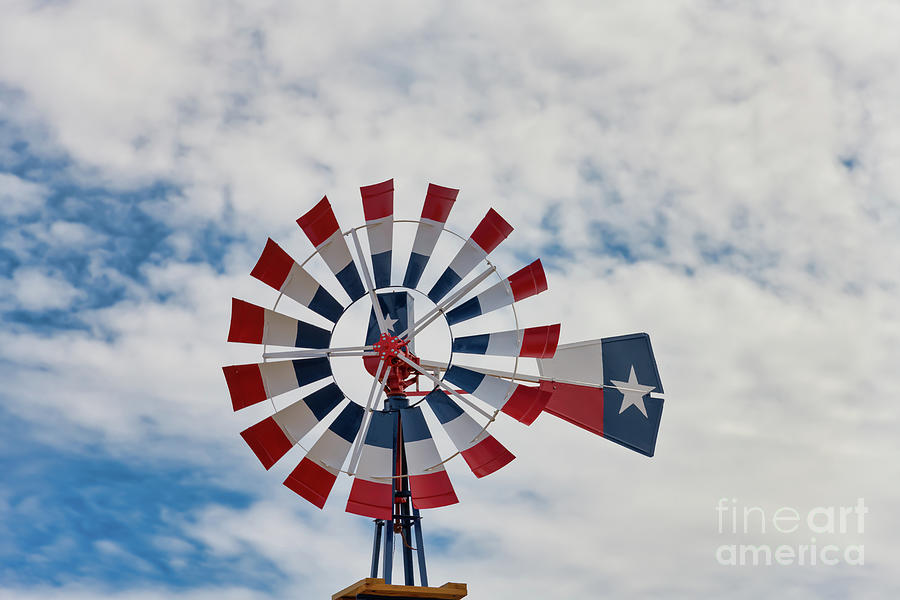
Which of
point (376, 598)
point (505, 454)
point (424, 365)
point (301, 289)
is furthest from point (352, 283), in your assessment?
point (376, 598)

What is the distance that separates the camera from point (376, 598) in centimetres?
756

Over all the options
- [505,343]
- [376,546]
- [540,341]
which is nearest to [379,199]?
[505,343]

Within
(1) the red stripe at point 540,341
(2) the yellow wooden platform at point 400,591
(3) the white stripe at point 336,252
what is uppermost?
(3) the white stripe at point 336,252

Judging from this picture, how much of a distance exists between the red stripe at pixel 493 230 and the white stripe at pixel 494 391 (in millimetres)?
1170

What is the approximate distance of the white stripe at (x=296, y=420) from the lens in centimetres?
813

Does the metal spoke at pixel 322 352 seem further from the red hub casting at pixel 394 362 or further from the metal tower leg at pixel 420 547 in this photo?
the metal tower leg at pixel 420 547

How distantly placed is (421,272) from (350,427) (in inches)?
60.7

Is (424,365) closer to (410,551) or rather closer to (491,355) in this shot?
(491,355)

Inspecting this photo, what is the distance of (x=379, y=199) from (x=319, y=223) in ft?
1.91

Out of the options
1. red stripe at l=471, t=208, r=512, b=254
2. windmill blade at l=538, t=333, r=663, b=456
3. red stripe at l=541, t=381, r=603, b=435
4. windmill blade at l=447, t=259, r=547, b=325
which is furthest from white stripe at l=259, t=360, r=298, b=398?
red stripe at l=541, t=381, r=603, b=435

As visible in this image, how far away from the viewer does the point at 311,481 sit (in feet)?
26.2

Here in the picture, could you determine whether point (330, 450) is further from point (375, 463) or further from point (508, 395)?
point (508, 395)

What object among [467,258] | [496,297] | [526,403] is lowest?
[526,403]

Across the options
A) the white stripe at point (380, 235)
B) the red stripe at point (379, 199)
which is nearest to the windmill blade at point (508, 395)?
the white stripe at point (380, 235)
